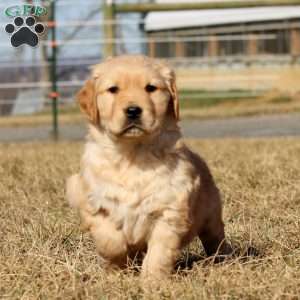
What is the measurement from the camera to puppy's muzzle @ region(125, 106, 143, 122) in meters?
2.77

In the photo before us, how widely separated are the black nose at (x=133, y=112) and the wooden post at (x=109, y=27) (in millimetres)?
7177

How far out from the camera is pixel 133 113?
9.08 ft

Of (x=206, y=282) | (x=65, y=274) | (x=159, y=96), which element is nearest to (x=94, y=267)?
(x=65, y=274)

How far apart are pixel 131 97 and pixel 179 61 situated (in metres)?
10.5

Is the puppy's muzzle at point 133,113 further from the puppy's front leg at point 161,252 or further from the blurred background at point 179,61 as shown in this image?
the blurred background at point 179,61

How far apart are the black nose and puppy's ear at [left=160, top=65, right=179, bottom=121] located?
9.6 inches

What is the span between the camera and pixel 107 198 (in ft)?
9.35

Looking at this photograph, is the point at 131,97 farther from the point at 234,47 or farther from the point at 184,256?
the point at 234,47

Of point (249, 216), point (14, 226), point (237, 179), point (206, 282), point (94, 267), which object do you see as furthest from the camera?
point (237, 179)

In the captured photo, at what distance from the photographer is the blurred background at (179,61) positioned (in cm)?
1010

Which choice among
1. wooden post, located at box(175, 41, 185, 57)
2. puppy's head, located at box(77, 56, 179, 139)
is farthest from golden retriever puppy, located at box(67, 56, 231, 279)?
wooden post, located at box(175, 41, 185, 57)

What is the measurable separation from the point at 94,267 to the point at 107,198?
269mm

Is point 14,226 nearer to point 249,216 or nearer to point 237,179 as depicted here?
point 249,216

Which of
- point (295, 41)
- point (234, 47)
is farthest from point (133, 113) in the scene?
point (234, 47)
